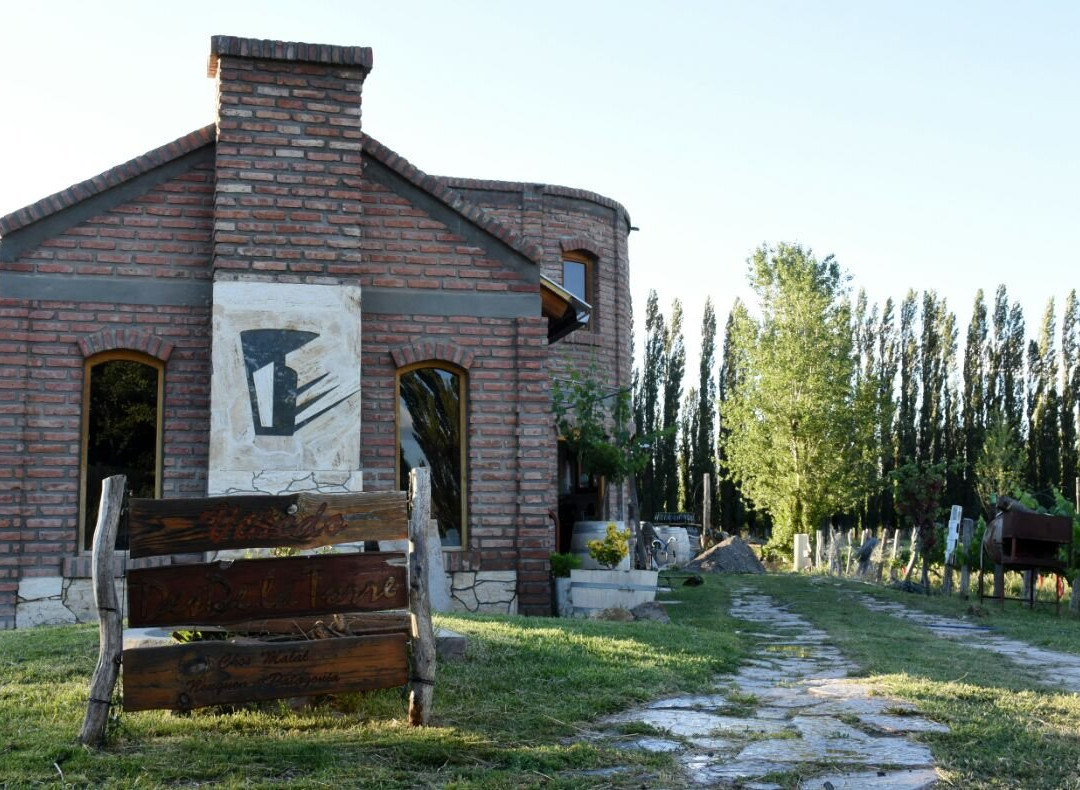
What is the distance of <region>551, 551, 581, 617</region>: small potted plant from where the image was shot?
11954 mm

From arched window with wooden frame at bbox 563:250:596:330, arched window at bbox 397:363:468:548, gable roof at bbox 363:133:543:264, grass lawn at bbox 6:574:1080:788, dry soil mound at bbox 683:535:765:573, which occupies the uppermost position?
arched window with wooden frame at bbox 563:250:596:330

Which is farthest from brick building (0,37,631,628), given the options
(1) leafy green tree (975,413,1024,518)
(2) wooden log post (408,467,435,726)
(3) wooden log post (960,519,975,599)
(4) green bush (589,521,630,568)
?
(1) leafy green tree (975,413,1024,518)

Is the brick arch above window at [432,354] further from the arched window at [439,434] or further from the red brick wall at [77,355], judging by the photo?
the red brick wall at [77,355]

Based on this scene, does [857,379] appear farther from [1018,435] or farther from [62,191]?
[62,191]

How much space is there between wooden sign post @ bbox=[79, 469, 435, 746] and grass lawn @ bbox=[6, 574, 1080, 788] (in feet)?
0.77

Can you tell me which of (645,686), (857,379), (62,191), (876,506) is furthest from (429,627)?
(876,506)

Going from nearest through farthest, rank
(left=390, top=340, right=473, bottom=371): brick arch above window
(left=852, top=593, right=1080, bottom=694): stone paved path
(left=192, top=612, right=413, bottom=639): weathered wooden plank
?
(left=192, top=612, right=413, bottom=639): weathered wooden plank < (left=852, top=593, right=1080, bottom=694): stone paved path < (left=390, top=340, right=473, bottom=371): brick arch above window

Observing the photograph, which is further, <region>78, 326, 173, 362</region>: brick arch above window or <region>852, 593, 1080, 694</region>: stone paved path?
<region>78, 326, 173, 362</region>: brick arch above window

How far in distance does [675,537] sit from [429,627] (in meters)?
25.1

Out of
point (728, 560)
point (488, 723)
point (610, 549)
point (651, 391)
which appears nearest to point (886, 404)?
point (728, 560)

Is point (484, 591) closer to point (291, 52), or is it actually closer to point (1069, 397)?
point (291, 52)

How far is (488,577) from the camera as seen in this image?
11852mm

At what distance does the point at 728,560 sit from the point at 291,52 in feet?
64.0

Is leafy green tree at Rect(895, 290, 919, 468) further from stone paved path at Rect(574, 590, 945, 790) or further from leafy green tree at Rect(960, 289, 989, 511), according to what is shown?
stone paved path at Rect(574, 590, 945, 790)
